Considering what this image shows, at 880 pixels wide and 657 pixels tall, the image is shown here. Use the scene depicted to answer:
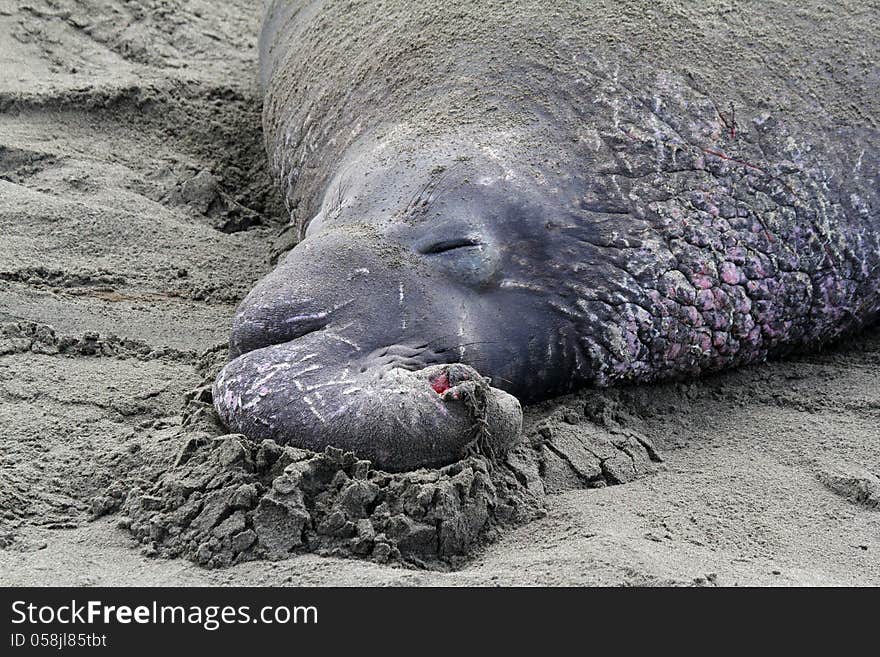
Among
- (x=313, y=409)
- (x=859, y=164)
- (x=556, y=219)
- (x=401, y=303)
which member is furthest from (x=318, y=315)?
(x=859, y=164)

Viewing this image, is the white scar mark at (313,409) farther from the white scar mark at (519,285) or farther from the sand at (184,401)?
the white scar mark at (519,285)

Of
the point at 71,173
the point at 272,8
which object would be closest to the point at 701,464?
the point at 71,173

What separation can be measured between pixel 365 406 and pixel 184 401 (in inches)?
23.8

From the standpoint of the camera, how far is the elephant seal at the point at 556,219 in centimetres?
285

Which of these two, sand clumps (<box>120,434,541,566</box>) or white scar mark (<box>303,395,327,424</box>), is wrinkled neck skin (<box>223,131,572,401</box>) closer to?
white scar mark (<box>303,395,327,424</box>)

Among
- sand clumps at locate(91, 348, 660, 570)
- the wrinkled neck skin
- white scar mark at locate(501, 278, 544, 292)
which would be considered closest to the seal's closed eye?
the wrinkled neck skin

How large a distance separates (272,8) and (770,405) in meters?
2.92

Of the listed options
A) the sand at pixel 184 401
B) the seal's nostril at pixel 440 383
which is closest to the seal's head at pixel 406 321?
the seal's nostril at pixel 440 383

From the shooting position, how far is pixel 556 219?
3.18 metres

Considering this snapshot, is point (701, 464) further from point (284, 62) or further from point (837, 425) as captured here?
point (284, 62)

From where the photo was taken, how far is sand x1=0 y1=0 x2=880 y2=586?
8.08ft

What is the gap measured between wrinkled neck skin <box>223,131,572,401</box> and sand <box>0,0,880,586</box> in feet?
0.89

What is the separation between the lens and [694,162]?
339 cm

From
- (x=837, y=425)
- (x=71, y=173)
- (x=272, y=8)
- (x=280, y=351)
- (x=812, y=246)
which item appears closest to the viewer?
(x=280, y=351)
